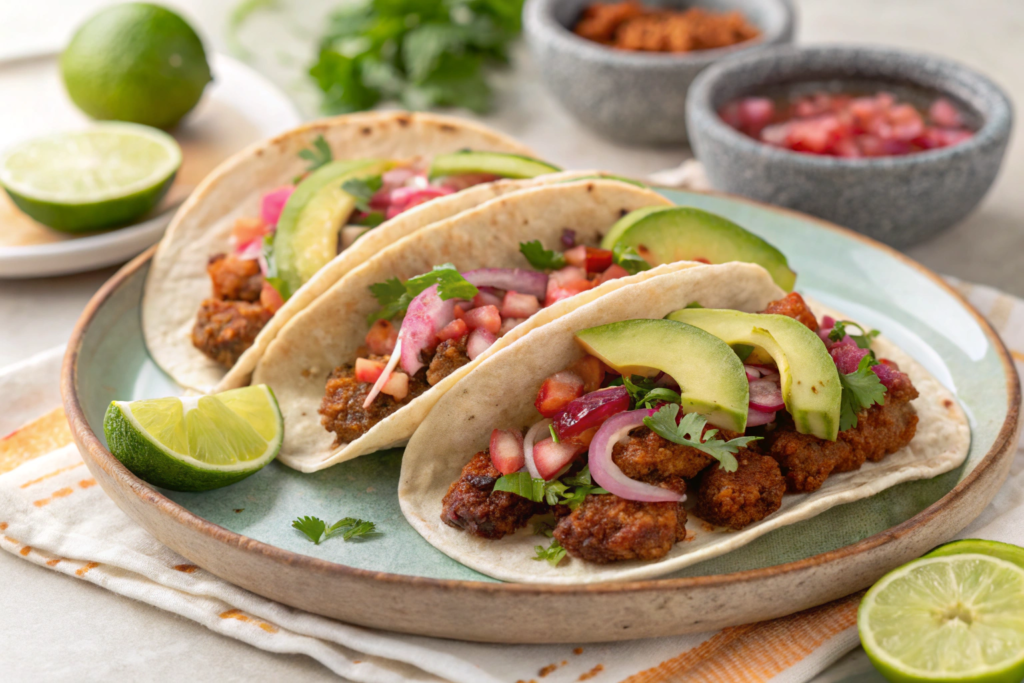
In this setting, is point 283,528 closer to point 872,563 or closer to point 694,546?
point 694,546

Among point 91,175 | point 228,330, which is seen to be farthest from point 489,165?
point 91,175

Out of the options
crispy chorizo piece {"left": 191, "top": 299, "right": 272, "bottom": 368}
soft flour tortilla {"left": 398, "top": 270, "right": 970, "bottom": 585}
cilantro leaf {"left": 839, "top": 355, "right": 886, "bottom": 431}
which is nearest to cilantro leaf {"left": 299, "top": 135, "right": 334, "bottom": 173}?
crispy chorizo piece {"left": 191, "top": 299, "right": 272, "bottom": 368}

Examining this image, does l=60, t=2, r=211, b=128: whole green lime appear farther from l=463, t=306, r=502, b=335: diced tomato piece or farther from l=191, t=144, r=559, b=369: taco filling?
l=463, t=306, r=502, b=335: diced tomato piece

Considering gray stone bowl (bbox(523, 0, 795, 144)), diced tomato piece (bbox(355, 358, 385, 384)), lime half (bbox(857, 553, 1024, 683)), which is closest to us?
lime half (bbox(857, 553, 1024, 683))

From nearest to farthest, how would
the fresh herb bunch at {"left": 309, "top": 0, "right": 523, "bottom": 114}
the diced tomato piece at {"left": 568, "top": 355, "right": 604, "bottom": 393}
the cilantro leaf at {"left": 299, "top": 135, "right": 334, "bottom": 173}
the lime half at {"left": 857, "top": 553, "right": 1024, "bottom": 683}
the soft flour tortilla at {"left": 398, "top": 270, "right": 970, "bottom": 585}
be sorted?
the lime half at {"left": 857, "top": 553, "right": 1024, "bottom": 683} → the soft flour tortilla at {"left": 398, "top": 270, "right": 970, "bottom": 585} → the diced tomato piece at {"left": 568, "top": 355, "right": 604, "bottom": 393} → the cilantro leaf at {"left": 299, "top": 135, "right": 334, "bottom": 173} → the fresh herb bunch at {"left": 309, "top": 0, "right": 523, "bottom": 114}

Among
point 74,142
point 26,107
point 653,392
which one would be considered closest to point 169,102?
point 74,142

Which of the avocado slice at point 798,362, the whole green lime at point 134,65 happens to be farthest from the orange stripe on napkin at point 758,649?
the whole green lime at point 134,65

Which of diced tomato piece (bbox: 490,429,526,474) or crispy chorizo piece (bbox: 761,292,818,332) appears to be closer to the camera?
diced tomato piece (bbox: 490,429,526,474)
